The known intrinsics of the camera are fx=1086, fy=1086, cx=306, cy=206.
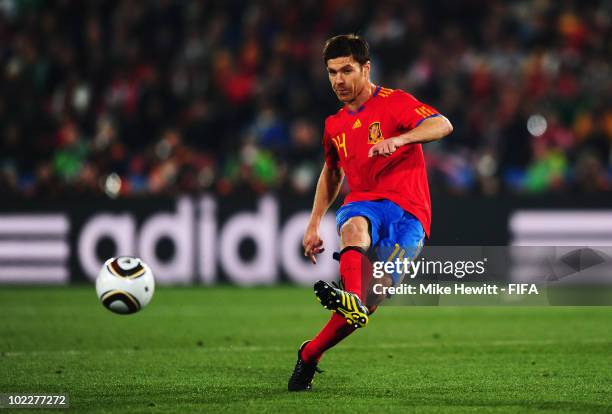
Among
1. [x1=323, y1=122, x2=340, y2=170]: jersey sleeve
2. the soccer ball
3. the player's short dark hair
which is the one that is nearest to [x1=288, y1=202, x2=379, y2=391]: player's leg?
[x1=323, y1=122, x2=340, y2=170]: jersey sleeve

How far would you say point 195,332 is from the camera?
34.1ft

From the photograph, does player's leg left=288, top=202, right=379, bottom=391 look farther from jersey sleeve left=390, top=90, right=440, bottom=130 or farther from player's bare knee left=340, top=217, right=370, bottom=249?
jersey sleeve left=390, top=90, right=440, bottom=130

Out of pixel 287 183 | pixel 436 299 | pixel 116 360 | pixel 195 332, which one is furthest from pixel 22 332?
pixel 287 183

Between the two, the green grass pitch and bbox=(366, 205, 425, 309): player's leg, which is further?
bbox=(366, 205, 425, 309): player's leg

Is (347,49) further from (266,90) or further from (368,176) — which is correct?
(266,90)

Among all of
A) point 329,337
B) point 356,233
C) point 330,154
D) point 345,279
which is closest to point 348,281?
point 345,279

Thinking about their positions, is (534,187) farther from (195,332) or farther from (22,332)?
(22,332)

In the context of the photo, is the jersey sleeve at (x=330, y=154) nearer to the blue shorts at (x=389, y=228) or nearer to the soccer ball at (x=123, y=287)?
the blue shorts at (x=389, y=228)

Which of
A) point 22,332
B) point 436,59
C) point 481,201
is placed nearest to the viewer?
point 22,332

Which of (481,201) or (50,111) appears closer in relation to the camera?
(481,201)

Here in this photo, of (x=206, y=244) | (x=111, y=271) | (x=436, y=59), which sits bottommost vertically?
(x=206, y=244)

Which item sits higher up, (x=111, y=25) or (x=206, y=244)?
(x=111, y=25)

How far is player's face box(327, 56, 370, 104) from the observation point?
257 inches

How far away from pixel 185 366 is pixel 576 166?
9565 mm
